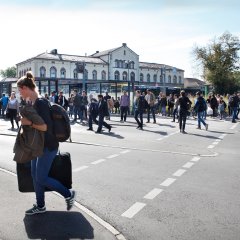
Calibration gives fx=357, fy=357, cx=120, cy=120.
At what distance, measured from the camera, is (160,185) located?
6488 millimetres

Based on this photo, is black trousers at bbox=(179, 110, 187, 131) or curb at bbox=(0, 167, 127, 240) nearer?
curb at bbox=(0, 167, 127, 240)

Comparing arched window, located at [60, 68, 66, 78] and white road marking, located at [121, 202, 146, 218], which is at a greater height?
arched window, located at [60, 68, 66, 78]

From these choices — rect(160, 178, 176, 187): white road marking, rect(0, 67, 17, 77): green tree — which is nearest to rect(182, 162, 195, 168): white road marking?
rect(160, 178, 176, 187): white road marking

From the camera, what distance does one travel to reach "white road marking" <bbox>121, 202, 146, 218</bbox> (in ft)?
15.9

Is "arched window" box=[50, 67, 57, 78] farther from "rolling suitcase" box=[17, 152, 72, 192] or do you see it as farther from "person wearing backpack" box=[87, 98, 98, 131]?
"rolling suitcase" box=[17, 152, 72, 192]

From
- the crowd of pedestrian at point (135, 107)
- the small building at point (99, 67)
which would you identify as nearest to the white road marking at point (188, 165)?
the crowd of pedestrian at point (135, 107)

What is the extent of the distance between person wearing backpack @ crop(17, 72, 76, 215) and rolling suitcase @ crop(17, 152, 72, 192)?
121mm

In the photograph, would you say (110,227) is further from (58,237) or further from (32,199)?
(32,199)

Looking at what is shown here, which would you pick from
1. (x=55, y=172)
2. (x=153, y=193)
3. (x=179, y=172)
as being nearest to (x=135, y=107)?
(x=179, y=172)

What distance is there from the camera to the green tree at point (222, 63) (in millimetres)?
57531

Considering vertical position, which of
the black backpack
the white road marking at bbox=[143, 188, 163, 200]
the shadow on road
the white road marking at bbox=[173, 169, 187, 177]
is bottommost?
the white road marking at bbox=[173, 169, 187, 177]

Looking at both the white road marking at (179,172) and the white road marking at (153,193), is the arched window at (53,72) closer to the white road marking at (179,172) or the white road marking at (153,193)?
the white road marking at (179,172)

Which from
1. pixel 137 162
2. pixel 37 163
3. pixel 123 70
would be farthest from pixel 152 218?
pixel 123 70

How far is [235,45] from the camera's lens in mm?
59844
